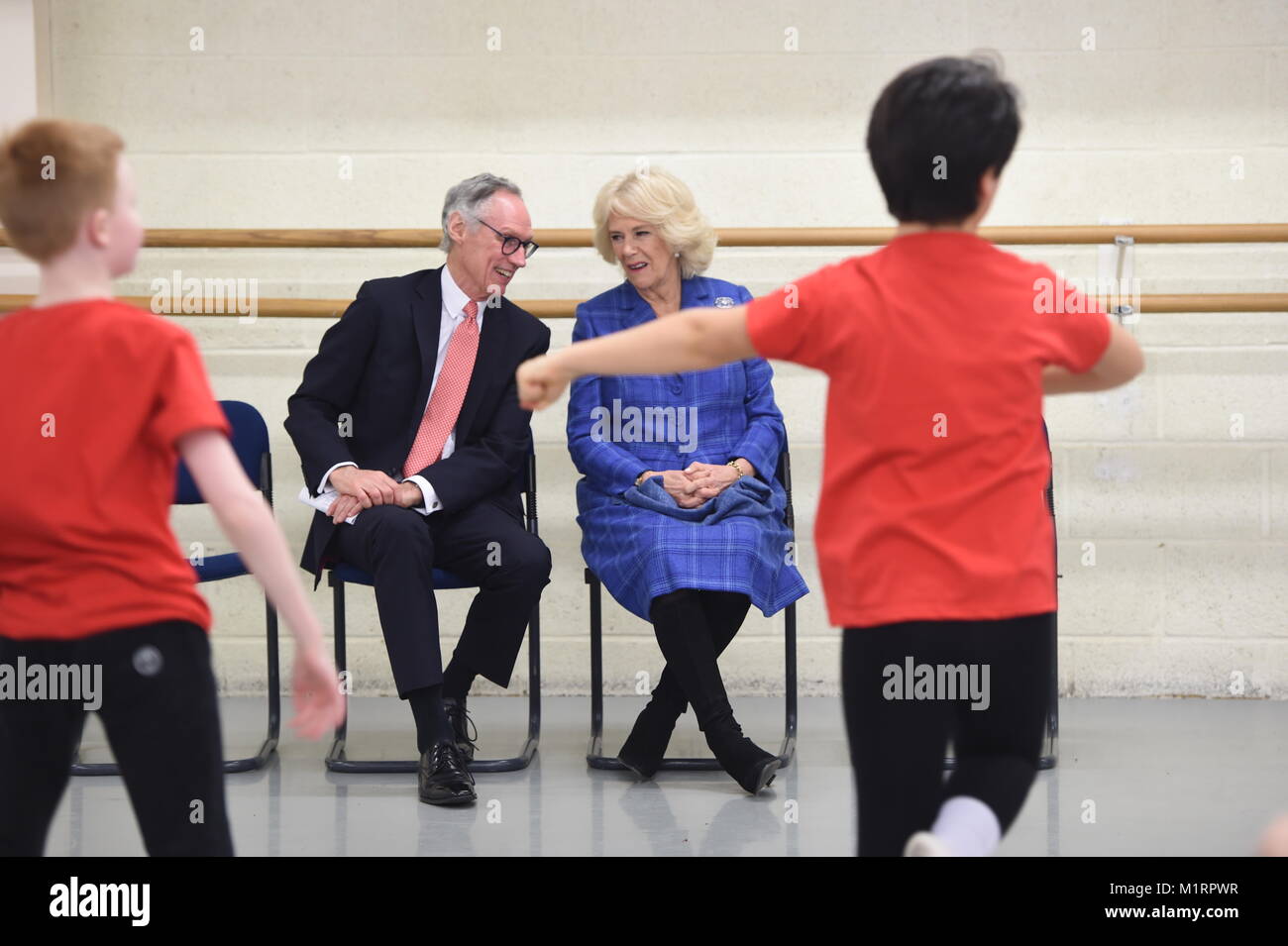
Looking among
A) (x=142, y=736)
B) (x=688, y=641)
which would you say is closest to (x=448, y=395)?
(x=688, y=641)

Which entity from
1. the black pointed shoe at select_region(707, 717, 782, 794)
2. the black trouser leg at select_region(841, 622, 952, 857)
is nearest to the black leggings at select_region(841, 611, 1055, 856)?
the black trouser leg at select_region(841, 622, 952, 857)

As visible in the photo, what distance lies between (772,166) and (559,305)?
0.68 metres

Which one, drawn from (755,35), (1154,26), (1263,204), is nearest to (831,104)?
(755,35)

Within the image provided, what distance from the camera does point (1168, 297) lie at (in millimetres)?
3193

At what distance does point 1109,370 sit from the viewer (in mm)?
1420

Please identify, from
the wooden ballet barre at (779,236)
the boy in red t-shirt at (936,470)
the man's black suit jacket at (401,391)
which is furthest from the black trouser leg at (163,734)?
the wooden ballet barre at (779,236)

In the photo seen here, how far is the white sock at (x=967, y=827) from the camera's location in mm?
1241

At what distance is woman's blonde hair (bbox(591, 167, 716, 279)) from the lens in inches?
115

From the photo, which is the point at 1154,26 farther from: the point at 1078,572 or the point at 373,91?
the point at 373,91

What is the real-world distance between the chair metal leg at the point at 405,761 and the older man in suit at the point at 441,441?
2.2 inches

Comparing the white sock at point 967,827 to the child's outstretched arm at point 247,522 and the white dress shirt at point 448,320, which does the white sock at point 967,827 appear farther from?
the white dress shirt at point 448,320
